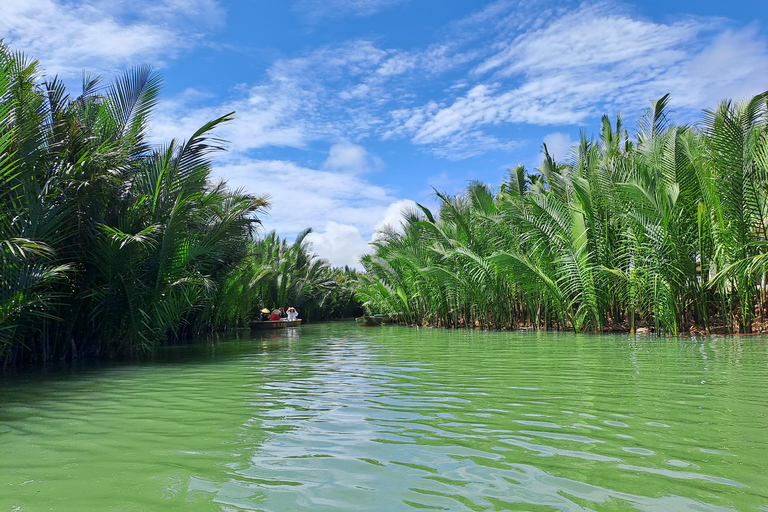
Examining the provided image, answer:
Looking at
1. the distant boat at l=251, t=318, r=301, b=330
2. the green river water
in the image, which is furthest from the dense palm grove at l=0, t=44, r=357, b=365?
the distant boat at l=251, t=318, r=301, b=330

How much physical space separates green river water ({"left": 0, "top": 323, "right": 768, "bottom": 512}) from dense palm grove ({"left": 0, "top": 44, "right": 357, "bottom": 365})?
2.50m

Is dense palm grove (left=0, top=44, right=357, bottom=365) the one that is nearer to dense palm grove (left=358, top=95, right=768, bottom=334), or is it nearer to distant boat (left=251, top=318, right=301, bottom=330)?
dense palm grove (left=358, top=95, right=768, bottom=334)

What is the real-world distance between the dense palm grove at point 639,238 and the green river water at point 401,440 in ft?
14.5

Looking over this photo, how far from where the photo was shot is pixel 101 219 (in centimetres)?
939

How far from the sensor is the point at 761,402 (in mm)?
4211

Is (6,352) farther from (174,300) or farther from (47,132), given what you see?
(47,132)

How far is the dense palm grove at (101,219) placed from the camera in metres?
7.57

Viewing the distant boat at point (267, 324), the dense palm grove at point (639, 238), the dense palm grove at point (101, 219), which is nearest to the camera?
the dense palm grove at point (101, 219)

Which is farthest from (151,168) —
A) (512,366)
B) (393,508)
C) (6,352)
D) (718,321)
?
(718,321)

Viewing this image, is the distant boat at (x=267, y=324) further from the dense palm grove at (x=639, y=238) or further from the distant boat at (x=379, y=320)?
the dense palm grove at (x=639, y=238)

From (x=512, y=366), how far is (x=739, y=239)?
617 centimetres

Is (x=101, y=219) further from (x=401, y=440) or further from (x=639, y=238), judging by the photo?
(x=639, y=238)

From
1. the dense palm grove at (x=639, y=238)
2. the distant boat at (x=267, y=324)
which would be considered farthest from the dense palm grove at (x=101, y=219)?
→ the distant boat at (x=267, y=324)

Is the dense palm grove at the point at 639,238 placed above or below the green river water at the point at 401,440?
above
